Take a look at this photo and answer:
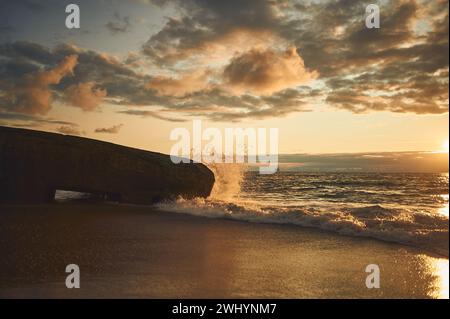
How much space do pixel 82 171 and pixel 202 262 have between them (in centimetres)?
1132

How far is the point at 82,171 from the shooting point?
639 inches

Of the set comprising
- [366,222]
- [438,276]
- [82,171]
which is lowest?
[438,276]

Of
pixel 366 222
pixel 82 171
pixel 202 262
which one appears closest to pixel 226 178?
pixel 82 171

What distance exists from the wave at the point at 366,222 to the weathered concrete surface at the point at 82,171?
2.62 m

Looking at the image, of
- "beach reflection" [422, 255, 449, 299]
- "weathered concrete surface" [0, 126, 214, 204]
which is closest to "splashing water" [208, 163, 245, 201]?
"weathered concrete surface" [0, 126, 214, 204]

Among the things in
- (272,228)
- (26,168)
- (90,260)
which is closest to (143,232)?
(90,260)

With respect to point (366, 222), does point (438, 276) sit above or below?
below

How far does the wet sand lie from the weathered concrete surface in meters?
5.08

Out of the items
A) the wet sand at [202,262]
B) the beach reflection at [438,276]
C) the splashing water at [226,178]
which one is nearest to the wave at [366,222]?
the wet sand at [202,262]

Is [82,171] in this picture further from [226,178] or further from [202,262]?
[202,262]

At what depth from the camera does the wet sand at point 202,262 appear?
206 inches

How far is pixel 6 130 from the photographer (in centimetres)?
1591
